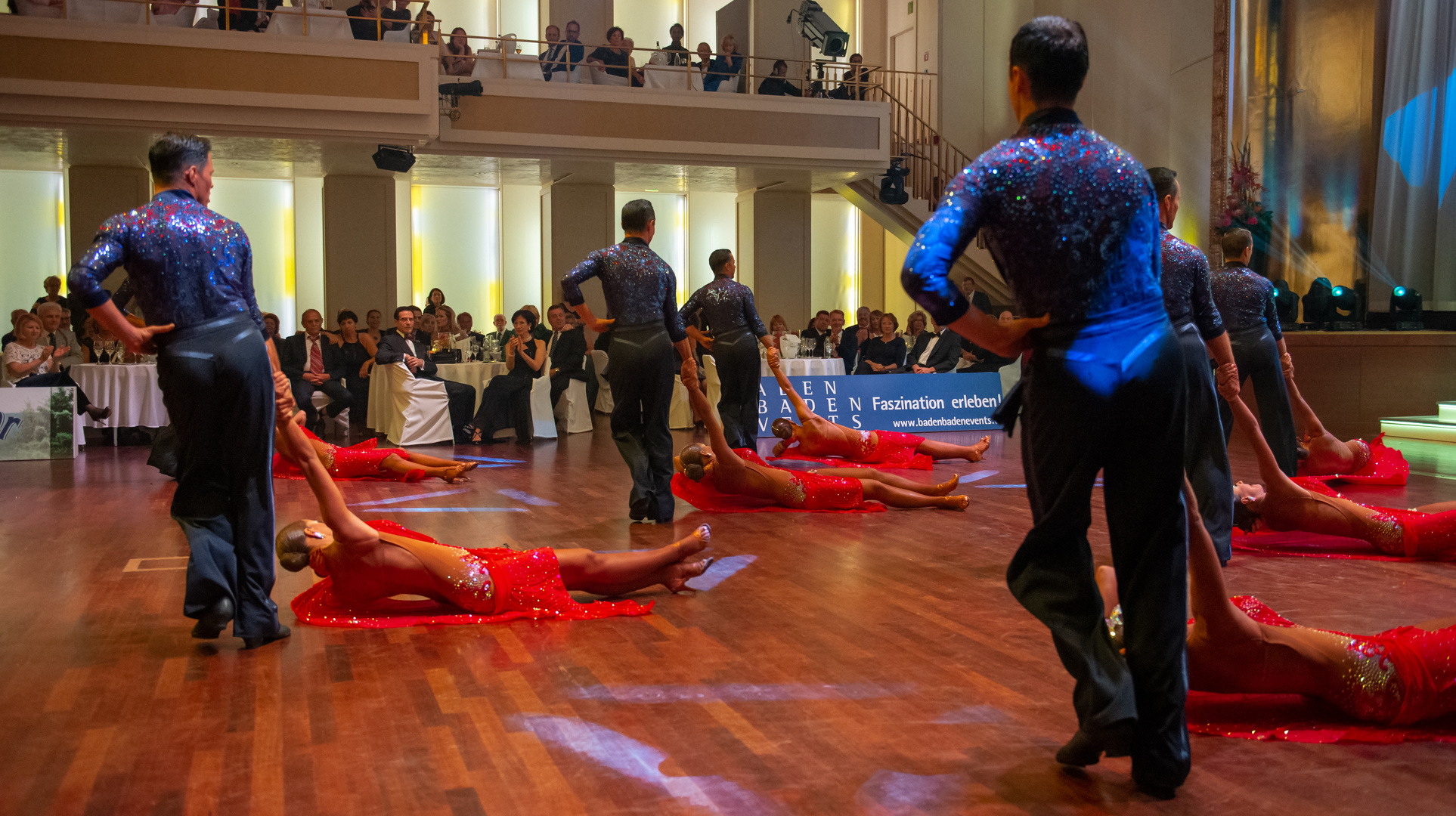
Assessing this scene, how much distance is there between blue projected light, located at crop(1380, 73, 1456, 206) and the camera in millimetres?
9992

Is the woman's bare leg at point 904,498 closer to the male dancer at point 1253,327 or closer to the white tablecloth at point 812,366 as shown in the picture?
the male dancer at point 1253,327

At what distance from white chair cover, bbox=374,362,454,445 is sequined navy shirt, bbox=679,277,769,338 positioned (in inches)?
117

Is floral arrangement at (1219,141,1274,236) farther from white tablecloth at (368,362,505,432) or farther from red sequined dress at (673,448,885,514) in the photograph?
red sequined dress at (673,448,885,514)

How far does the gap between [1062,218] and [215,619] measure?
2491 millimetres

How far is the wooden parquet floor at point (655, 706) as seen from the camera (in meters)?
2.05

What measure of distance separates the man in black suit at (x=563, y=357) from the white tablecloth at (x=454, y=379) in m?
0.57

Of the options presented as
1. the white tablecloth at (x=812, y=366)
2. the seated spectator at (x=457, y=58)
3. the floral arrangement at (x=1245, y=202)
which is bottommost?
the white tablecloth at (x=812, y=366)

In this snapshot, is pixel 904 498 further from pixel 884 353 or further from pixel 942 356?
pixel 884 353

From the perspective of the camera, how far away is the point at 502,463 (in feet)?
25.7

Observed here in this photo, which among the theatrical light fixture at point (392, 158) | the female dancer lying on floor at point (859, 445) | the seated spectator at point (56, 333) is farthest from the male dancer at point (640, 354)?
the theatrical light fixture at point (392, 158)

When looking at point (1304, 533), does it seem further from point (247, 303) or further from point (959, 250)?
point (247, 303)

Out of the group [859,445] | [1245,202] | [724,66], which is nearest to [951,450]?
[859,445]

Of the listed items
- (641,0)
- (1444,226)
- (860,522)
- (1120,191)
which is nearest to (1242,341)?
(860,522)

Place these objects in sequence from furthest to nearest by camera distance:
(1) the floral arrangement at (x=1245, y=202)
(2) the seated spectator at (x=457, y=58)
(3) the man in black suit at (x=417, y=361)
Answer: (2) the seated spectator at (x=457, y=58), (1) the floral arrangement at (x=1245, y=202), (3) the man in black suit at (x=417, y=361)
